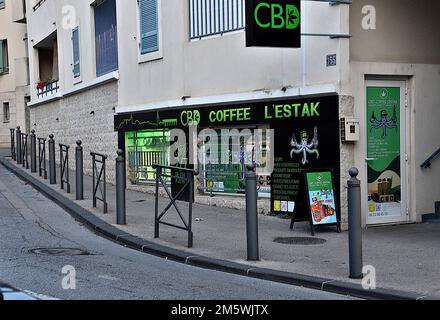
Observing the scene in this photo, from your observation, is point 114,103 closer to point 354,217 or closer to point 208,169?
point 208,169

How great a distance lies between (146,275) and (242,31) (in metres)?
6.28

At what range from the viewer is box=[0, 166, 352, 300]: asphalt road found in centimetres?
634

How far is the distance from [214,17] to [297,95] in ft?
10.0

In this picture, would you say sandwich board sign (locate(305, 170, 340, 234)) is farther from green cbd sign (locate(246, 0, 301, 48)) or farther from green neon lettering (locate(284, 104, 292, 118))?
green cbd sign (locate(246, 0, 301, 48))

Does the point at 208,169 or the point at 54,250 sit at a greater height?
the point at 208,169

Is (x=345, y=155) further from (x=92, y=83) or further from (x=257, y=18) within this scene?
(x=92, y=83)

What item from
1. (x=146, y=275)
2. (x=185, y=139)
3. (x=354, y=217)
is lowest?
(x=146, y=275)

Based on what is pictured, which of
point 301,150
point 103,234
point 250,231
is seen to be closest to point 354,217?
point 250,231

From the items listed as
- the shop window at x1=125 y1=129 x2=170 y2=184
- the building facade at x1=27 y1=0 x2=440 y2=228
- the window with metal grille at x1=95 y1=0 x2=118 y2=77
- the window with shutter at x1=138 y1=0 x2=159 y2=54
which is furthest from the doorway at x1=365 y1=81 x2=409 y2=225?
the window with metal grille at x1=95 y1=0 x2=118 y2=77

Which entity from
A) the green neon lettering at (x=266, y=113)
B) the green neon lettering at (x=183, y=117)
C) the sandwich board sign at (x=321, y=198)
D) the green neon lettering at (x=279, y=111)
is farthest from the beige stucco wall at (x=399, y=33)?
the green neon lettering at (x=183, y=117)

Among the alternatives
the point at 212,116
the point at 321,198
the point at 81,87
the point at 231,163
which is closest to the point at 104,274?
the point at 321,198

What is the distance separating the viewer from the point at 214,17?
496 inches

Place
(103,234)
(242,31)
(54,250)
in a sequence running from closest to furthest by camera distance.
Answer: (54,250) < (103,234) < (242,31)

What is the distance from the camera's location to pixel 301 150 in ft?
35.1
